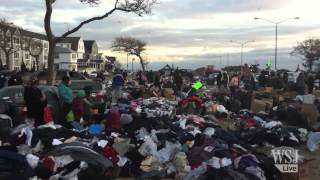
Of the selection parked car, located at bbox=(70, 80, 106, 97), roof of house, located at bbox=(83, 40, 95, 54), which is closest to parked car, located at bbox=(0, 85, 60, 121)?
parked car, located at bbox=(70, 80, 106, 97)

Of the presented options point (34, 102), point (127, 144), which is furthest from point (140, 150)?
point (34, 102)

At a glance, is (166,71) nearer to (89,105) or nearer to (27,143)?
(89,105)

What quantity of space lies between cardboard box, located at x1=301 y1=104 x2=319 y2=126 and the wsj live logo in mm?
8196

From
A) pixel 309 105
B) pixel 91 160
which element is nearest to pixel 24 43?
pixel 309 105

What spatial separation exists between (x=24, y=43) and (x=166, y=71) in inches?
2021

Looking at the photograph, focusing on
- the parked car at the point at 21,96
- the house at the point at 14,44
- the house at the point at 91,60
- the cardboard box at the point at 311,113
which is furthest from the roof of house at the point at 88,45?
the parked car at the point at 21,96

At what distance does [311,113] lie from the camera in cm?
1812

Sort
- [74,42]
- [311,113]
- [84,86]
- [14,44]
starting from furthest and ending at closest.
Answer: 1. [74,42]
2. [14,44]
3. [84,86]
4. [311,113]

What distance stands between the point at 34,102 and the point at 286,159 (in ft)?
21.0

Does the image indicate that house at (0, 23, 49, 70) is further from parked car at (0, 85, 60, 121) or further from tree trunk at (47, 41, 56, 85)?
parked car at (0, 85, 60, 121)

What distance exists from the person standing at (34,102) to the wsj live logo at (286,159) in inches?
238

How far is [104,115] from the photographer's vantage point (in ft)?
48.1

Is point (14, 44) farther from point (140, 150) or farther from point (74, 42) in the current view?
point (140, 150)

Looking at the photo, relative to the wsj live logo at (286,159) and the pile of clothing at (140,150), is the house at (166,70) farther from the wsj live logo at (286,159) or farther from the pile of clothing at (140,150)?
the wsj live logo at (286,159)
